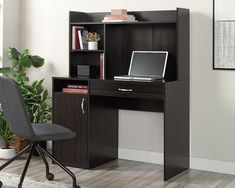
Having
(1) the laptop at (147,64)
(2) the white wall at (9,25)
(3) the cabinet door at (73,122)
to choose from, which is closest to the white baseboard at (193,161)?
(3) the cabinet door at (73,122)

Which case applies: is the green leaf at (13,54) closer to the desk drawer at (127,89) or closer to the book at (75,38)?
the book at (75,38)

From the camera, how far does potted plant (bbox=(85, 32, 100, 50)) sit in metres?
4.89

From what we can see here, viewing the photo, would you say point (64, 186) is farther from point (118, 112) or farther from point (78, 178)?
point (118, 112)

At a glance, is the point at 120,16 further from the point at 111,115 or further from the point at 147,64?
the point at 111,115

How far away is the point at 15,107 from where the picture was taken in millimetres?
3848

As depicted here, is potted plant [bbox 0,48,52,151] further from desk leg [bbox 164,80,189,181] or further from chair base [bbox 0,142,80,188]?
desk leg [bbox 164,80,189,181]

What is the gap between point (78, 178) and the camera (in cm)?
436

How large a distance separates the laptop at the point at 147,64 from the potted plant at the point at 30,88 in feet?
3.26

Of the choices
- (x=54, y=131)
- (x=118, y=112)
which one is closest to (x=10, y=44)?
(x=118, y=112)

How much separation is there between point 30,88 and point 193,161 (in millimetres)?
1752

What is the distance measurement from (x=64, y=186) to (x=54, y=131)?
1.51 ft

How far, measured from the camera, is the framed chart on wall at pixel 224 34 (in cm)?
440

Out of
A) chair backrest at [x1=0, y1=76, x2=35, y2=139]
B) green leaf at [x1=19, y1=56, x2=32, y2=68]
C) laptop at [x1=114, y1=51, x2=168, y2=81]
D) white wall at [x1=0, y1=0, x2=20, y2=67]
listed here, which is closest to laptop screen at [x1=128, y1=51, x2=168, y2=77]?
laptop at [x1=114, y1=51, x2=168, y2=81]

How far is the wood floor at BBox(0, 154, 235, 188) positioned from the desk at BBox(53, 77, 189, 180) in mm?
117
